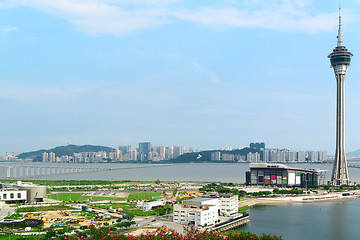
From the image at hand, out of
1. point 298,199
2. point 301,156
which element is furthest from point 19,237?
point 301,156

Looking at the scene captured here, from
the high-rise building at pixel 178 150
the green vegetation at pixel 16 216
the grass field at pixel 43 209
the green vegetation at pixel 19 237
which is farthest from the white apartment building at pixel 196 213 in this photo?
the high-rise building at pixel 178 150

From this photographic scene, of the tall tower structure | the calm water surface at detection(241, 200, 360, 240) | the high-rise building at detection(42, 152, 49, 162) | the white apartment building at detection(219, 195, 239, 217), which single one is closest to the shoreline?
the calm water surface at detection(241, 200, 360, 240)

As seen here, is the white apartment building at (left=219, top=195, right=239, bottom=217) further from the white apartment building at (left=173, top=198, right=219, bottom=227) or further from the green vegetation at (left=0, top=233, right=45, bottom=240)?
the green vegetation at (left=0, top=233, right=45, bottom=240)

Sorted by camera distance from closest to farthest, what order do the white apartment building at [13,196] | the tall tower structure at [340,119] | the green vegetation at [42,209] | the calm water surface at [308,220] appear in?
the calm water surface at [308,220] < the green vegetation at [42,209] < the white apartment building at [13,196] < the tall tower structure at [340,119]

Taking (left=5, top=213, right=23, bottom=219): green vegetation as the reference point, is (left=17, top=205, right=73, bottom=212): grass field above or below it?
below

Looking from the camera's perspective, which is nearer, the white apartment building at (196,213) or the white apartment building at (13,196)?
the white apartment building at (196,213)

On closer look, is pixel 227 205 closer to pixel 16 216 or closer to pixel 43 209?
pixel 43 209

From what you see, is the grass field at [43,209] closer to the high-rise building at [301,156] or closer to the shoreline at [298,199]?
the shoreline at [298,199]

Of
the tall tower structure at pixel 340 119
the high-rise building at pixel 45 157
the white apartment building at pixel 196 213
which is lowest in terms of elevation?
the high-rise building at pixel 45 157

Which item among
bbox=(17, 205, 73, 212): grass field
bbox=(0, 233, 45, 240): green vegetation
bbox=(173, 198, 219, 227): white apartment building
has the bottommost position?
bbox=(17, 205, 73, 212): grass field
